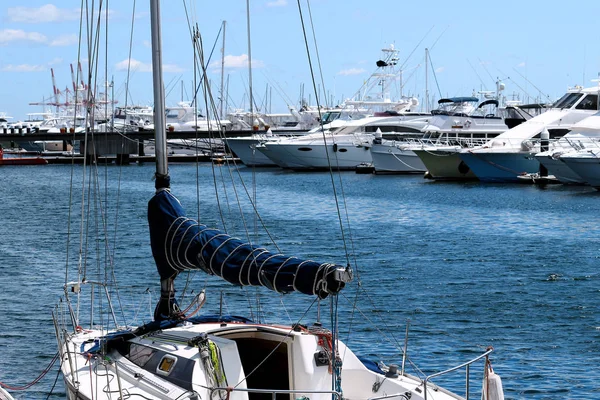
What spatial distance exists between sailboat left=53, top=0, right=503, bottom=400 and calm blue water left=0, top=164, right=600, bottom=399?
2.50 meters

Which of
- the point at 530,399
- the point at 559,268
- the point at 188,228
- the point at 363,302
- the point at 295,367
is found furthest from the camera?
the point at 559,268

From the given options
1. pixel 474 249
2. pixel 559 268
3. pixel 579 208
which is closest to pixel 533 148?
pixel 579 208

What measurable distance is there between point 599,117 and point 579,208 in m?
16.9

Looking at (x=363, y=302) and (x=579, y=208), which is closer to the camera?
(x=363, y=302)

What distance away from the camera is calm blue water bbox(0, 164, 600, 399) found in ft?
67.3

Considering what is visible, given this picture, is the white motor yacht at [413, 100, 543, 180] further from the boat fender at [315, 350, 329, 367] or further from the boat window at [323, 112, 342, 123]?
the boat fender at [315, 350, 329, 367]

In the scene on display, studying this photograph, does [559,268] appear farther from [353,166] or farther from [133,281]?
[353,166]

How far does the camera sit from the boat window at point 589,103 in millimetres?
73750

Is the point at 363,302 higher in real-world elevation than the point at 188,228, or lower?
lower

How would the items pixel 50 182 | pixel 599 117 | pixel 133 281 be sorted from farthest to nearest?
Result: pixel 50 182
pixel 599 117
pixel 133 281

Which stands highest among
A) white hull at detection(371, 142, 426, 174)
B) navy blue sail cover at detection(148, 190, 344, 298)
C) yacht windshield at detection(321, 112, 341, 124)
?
yacht windshield at detection(321, 112, 341, 124)

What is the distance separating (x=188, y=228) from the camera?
13.4 m

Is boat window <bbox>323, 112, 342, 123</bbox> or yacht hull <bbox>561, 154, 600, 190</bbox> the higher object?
boat window <bbox>323, 112, 342, 123</bbox>

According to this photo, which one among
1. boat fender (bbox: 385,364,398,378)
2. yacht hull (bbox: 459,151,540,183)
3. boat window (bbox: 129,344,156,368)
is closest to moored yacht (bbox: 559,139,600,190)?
yacht hull (bbox: 459,151,540,183)
